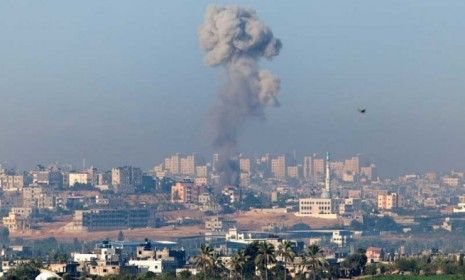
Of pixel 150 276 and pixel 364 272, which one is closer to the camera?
pixel 150 276

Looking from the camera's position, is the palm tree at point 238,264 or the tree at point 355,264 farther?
the tree at point 355,264

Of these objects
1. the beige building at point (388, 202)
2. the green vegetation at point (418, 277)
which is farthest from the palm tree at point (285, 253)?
the beige building at point (388, 202)

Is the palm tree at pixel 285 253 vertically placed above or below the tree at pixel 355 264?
above

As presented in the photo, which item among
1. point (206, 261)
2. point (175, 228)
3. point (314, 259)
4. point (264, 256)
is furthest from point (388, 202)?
point (264, 256)

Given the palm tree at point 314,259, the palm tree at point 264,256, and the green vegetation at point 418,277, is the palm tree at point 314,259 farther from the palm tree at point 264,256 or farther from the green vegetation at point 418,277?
the palm tree at point 264,256

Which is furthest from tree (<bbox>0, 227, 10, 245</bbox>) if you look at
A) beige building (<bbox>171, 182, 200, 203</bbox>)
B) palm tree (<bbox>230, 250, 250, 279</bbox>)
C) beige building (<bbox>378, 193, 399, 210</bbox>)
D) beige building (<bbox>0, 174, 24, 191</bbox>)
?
palm tree (<bbox>230, 250, 250, 279</bbox>)

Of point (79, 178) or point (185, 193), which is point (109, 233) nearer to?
point (185, 193)

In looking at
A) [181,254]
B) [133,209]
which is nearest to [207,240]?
[133,209]

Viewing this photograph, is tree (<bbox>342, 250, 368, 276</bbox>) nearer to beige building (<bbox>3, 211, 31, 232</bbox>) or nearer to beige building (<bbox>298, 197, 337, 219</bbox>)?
beige building (<bbox>3, 211, 31, 232</bbox>)

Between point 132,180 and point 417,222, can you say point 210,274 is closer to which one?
point 417,222
